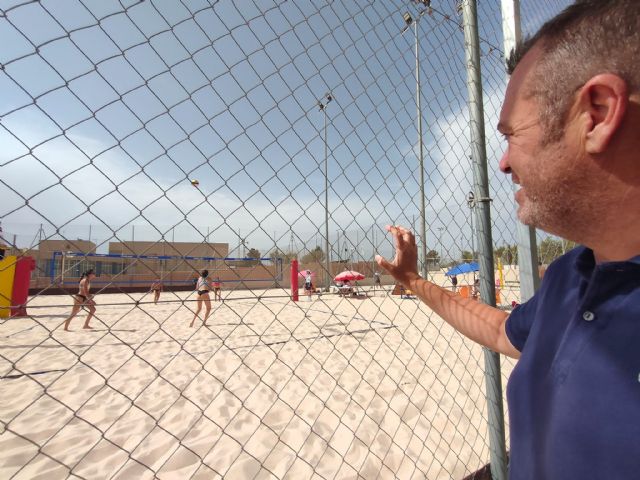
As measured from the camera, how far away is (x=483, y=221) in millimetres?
1928

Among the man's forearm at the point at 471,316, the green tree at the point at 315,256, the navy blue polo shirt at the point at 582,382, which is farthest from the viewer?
the green tree at the point at 315,256

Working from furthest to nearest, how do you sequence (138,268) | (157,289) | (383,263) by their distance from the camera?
(138,268), (157,289), (383,263)

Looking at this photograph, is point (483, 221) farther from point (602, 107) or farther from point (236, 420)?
point (236, 420)

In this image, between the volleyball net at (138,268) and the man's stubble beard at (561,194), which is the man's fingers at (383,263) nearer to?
the volleyball net at (138,268)

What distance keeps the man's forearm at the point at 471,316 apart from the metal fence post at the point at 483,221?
58 cm

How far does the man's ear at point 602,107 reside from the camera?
2.17 feet

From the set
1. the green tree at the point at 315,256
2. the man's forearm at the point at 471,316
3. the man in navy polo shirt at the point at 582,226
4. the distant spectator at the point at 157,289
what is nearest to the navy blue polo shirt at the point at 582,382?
the man in navy polo shirt at the point at 582,226

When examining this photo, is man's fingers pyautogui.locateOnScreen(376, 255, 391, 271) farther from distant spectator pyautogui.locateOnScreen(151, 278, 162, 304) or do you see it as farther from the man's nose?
distant spectator pyautogui.locateOnScreen(151, 278, 162, 304)

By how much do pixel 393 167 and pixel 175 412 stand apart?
2.93 metres

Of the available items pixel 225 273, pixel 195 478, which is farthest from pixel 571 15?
pixel 225 273

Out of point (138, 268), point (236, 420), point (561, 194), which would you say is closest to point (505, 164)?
point (561, 194)

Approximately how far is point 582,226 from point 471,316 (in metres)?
0.64

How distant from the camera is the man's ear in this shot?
0.66 meters

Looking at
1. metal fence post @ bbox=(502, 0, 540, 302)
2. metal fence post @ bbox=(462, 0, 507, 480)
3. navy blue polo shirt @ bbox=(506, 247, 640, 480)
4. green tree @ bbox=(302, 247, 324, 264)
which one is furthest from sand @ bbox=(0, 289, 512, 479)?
navy blue polo shirt @ bbox=(506, 247, 640, 480)
